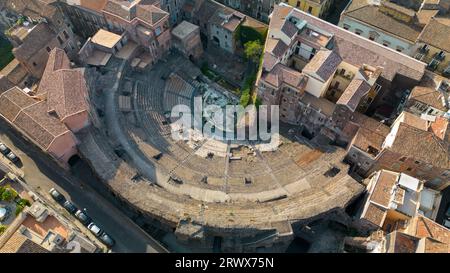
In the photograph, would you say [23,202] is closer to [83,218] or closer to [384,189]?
[83,218]

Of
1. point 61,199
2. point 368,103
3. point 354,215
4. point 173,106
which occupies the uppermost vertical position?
point 368,103

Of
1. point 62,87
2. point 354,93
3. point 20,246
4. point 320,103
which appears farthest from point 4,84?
point 354,93

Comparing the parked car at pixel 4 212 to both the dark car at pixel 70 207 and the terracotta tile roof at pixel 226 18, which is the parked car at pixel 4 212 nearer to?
the dark car at pixel 70 207

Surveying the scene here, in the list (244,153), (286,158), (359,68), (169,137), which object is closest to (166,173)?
(169,137)

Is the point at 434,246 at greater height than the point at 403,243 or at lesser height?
greater

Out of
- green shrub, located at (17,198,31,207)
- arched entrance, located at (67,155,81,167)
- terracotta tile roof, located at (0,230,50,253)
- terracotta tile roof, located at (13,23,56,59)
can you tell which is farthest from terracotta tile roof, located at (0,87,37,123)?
terracotta tile roof, located at (0,230,50,253)

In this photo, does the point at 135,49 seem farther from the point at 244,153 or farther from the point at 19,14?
the point at 244,153

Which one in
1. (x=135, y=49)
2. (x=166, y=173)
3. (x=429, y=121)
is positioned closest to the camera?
(x=429, y=121)
